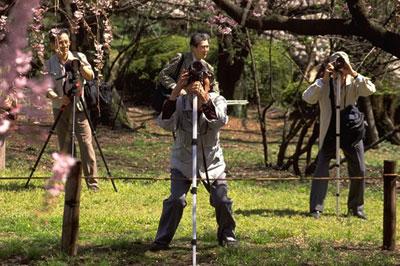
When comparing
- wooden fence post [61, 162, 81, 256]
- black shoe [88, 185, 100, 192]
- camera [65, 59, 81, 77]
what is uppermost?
camera [65, 59, 81, 77]

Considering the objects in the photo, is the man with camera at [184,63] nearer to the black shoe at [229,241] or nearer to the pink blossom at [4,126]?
the black shoe at [229,241]

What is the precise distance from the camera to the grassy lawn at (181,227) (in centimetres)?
703

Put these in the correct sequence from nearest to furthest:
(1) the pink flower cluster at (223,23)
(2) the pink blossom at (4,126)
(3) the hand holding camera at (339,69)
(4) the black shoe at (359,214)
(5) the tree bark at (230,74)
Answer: (2) the pink blossom at (4,126) → (3) the hand holding camera at (339,69) → (4) the black shoe at (359,214) → (1) the pink flower cluster at (223,23) → (5) the tree bark at (230,74)

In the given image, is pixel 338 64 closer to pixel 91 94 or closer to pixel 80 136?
pixel 91 94

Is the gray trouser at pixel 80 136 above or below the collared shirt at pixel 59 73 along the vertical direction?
below

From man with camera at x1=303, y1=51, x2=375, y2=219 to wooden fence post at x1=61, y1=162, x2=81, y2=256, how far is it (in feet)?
11.2

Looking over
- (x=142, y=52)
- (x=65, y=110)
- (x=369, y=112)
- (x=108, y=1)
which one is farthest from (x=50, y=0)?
(x=142, y=52)

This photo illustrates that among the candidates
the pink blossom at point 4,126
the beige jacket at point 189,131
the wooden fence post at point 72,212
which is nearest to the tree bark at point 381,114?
the beige jacket at point 189,131

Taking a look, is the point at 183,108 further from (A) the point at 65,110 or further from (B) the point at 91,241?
(A) the point at 65,110

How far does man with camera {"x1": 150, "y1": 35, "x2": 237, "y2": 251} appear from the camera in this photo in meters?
6.84

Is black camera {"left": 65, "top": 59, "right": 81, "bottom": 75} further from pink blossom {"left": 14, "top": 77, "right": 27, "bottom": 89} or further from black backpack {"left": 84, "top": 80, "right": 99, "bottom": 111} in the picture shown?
pink blossom {"left": 14, "top": 77, "right": 27, "bottom": 89}

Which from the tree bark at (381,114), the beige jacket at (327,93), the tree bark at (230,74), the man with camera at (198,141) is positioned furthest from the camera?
the tree bark at (230,74)

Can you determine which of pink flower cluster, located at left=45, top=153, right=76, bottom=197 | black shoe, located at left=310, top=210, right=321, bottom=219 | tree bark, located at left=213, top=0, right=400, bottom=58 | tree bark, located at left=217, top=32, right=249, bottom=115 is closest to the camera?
black shoe, located at left=310, top=210, right=321, bottom=219

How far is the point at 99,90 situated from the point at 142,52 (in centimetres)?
1409
